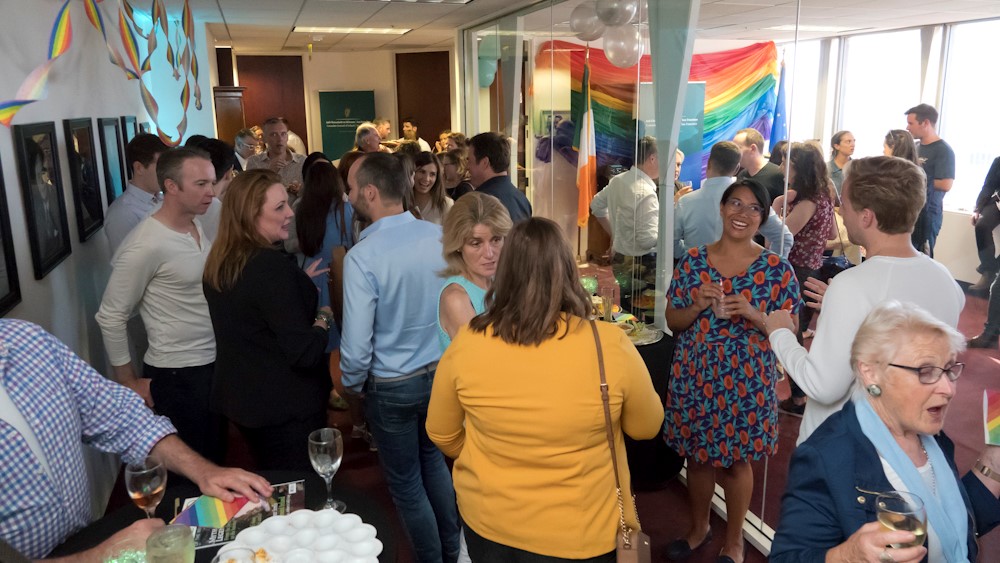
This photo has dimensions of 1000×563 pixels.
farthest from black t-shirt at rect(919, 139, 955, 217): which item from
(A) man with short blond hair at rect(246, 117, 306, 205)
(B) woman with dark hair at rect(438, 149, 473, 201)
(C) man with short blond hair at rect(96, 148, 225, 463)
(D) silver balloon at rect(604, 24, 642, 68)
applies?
(A) man with short blond hair at rect(246, 117, 306, 205)

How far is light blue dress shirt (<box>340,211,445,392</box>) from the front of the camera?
2426 millimetres

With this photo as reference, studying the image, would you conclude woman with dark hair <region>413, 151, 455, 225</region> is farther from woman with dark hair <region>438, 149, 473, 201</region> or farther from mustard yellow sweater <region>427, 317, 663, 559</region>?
mustard yellow sweater <region>427, 317, 663, 559</region>

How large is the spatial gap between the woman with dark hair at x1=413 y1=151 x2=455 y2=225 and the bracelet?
3464 millimetres

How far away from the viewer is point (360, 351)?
246cm

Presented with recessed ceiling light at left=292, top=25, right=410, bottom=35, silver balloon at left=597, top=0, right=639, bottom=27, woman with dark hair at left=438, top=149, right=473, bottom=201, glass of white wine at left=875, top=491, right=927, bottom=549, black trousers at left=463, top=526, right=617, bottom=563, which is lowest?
black trousers at left=463, top=526, right=617, bottom=563

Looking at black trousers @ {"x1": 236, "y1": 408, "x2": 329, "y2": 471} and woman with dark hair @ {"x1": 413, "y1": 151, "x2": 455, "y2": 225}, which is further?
woman with dark hair @ {"x1": 413, "y1": 151, "x2": 455, "y2": 225}

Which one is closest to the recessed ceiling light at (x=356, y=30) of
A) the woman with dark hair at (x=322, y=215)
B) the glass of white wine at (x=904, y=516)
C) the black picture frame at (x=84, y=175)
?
the black picture frame at (x=84, y=175)

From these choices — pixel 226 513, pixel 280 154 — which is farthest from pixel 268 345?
pixel 280 154

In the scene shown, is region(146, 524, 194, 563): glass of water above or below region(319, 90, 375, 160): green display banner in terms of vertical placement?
below

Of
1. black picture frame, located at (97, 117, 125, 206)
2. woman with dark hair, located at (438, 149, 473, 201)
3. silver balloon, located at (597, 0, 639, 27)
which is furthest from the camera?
woman with dark hair, located at (438, 149, 473, 201)

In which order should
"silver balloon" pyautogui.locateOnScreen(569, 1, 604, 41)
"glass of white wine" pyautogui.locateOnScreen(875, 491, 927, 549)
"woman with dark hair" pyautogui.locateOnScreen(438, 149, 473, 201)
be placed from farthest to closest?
"woman with dark hair" pyautogui.locateOnScreen(438, 149, 473, 201), "silver balloon" pyautogui.locateOnScreen(569, 1, 604, 41), "glass of white wine" pyautogui.locateOnScreen(875, 491, 927, 549)

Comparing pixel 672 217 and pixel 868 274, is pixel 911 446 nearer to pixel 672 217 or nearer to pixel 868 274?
pixel 868 274

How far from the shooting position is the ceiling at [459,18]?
2545 millimetres

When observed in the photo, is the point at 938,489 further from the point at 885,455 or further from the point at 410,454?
the point at 410,454
